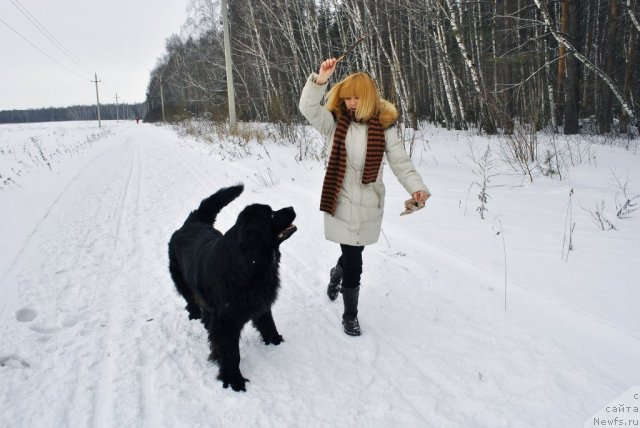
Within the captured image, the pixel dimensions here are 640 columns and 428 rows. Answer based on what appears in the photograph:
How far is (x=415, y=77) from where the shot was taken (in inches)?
800

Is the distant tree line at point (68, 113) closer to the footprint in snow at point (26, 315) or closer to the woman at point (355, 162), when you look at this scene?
the footprint in snow at point (26, 315)

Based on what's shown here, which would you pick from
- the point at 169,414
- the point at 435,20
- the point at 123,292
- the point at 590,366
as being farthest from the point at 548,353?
the point at 435,20

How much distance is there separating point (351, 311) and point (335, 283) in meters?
0.44

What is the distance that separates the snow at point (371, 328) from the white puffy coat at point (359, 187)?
79 cm

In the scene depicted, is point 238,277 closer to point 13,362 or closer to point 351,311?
point 351,311

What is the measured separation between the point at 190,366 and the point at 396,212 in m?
3.36

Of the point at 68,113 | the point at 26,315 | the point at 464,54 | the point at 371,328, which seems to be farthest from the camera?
the point at 68,113

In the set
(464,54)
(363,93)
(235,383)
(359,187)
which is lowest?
(235,383)

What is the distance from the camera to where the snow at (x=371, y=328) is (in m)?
1.98

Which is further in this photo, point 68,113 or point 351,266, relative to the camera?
point 68,113

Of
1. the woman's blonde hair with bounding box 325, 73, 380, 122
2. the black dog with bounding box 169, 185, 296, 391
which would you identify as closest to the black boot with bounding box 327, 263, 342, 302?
the black dog with bounding box 169, 185, 296, 391

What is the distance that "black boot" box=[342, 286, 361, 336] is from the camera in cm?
263

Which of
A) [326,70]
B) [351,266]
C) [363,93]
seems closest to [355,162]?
[363,93]

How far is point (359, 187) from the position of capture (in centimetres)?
249
